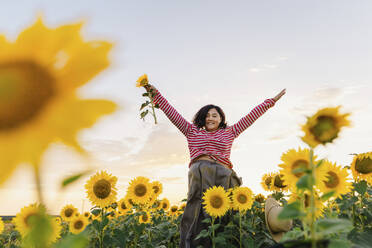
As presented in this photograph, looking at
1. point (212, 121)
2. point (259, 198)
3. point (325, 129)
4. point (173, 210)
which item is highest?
point (212, 121)

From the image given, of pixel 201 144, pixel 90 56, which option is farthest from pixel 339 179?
pixel 201 144

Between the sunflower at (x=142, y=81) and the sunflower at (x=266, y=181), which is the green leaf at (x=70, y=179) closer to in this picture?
the sunflower at (x=142, y=81)

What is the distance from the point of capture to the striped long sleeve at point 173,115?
468 centimetres

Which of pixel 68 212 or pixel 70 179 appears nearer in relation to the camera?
pixel 70 179

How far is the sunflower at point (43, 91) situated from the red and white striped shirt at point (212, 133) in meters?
3.60

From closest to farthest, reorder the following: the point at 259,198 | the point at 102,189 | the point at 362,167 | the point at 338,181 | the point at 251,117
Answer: the point at 338,181, the point at 362,167, the point at 102,189, the point at 259,198, the point at 251,117

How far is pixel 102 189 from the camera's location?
3.19 m

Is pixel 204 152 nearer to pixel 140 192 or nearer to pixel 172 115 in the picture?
pixel 172 115

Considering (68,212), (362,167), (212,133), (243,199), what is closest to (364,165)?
(362,167)

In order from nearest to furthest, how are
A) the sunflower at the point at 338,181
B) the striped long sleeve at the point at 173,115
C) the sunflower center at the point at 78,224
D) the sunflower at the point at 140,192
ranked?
the sunflower at the point at 338,181, the sunflower center at the point at 78,224, the sunflower at the point at 140,192, the striped long sleeve at the point at 173,115

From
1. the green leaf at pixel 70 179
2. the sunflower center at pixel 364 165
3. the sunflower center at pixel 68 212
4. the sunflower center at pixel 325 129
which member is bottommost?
the sunflower center at pixel 68 212

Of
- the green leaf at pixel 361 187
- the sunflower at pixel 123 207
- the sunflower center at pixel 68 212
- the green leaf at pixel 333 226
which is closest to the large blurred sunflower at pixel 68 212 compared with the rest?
the sunflower center at pixel 68 212

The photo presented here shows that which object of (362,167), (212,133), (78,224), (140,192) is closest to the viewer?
(362,167)

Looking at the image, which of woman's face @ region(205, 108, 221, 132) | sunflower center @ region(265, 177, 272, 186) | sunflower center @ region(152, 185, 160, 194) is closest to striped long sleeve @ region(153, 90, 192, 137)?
woman's face @ region(205, 108, 221, 132)
